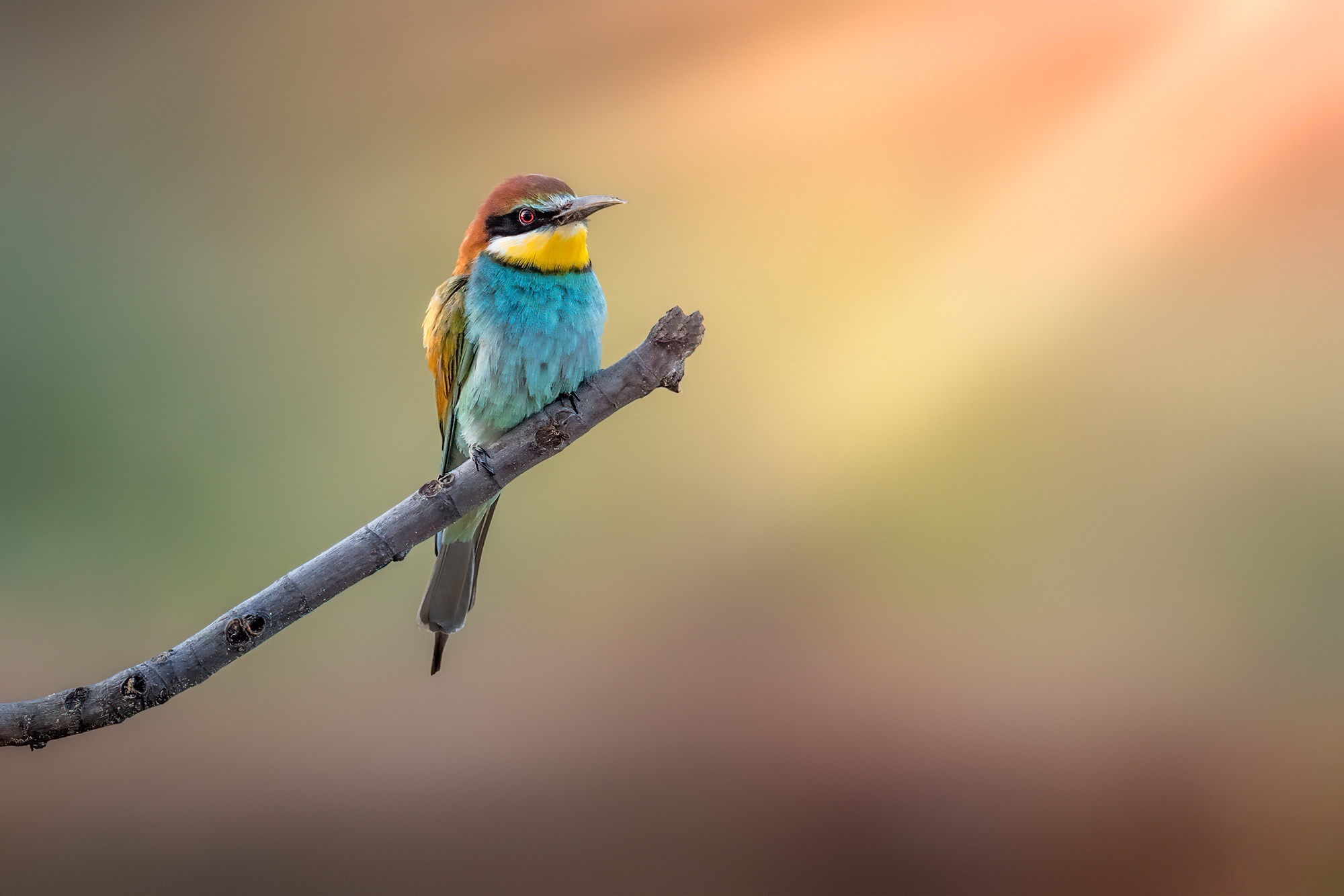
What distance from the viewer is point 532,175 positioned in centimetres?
180

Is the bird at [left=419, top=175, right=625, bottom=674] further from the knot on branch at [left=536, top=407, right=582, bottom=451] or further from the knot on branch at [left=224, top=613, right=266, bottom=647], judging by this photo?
the knot on branch at [left=224, top=613, right=266, bottom=647]

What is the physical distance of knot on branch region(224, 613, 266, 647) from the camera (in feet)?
4.44

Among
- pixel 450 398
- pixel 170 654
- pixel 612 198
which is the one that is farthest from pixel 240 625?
pixel 612 198

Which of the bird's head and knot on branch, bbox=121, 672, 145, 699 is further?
the bird's head

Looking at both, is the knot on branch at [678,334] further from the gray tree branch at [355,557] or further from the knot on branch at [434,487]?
the knot on branch at [434,487]

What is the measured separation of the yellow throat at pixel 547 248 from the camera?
1762mm

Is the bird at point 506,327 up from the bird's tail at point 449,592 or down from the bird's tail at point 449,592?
up

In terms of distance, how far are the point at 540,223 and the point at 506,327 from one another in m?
0.21

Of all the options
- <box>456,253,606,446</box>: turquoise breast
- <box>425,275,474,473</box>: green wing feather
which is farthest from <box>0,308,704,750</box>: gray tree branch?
<box>425,275,474,473</box>: green wing feather

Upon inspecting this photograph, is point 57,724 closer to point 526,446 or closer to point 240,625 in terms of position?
point 240,625

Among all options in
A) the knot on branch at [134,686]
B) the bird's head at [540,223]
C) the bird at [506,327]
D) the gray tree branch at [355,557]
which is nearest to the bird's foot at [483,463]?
the gray tree branch at [355,557]

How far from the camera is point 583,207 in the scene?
173 cm

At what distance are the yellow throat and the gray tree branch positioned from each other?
1.02ft

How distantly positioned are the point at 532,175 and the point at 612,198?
0.61 feet
